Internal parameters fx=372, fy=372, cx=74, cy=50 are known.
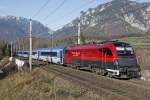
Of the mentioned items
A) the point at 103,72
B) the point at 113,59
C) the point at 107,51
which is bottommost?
the point at 103,72

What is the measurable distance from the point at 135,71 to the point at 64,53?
27.4 m

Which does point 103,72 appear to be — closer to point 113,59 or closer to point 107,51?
point 107,51

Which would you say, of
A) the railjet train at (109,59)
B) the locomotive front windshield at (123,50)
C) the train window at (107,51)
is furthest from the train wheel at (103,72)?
the locomotive front windshield at (123,50)

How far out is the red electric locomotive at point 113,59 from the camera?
32.8m

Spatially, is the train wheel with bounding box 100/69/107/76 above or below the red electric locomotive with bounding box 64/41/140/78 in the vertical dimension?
below

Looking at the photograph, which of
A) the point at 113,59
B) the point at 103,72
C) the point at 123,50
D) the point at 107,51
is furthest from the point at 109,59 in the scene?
the point at 103,72

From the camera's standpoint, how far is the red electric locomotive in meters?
32.8

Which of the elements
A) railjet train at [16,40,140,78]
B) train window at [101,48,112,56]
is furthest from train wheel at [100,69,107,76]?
train window at [101,48,112,56]

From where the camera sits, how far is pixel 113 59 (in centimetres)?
3356

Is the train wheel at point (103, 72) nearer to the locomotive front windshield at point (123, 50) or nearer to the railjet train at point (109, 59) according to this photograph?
the railjet train at point (109, 59)

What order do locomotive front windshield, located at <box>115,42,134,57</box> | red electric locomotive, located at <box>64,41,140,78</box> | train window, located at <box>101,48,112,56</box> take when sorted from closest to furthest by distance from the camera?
red electric locomotive, located at <box>64,41,140,78</box> → locomotive front windshield, located at <box>115,42,134,57</box> → train window, located at <box>101,48,112,56</box>

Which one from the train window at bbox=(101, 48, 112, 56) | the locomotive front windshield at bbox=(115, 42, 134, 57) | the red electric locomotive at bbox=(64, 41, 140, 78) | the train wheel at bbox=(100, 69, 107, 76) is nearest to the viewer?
the red electric locomotive at bbox=(64, 41, 140, 78)

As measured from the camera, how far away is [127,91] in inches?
983

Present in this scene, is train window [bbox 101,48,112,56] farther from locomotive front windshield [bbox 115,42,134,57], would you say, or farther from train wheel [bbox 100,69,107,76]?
train wheel [bbox 100,69,107,76]
